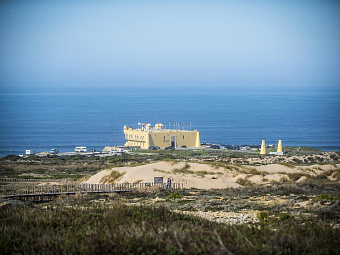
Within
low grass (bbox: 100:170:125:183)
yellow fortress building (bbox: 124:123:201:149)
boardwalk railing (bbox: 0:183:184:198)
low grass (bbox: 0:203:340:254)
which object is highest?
low grass (bbox: 0:203:340:254)

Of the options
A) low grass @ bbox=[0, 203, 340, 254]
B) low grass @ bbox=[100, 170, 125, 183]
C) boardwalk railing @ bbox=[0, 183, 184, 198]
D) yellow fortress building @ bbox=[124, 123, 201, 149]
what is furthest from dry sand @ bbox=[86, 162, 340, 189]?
yellow fortress building @ bbox=[124, 123, 201, 149]

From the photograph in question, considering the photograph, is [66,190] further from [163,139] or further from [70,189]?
[163,139]

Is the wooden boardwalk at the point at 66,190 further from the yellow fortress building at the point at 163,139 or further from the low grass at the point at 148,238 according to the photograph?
the yellow fortress building at the point at 163,139

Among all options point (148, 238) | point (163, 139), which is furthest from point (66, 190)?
point (163, 139)

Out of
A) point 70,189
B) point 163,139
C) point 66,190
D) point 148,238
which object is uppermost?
point 148,238

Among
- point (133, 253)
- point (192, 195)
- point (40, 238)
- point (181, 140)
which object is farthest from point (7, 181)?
point (181, 140)

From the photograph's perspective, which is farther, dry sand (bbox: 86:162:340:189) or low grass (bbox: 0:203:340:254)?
dry sand (bbox: 86:162:340:189)

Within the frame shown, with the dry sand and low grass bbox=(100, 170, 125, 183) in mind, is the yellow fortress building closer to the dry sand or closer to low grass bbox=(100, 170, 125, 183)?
the dry sand

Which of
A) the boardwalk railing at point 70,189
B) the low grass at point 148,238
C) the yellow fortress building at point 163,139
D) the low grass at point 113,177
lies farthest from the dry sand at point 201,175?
the yellow fortress building at point 163,139

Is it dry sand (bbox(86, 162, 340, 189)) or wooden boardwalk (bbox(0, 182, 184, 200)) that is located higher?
wooden boardwalk (bbox(0, 182, 184, 200))

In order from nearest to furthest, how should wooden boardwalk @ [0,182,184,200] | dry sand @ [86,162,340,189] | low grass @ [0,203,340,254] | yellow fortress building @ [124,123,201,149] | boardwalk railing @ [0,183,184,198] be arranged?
low grass @ [0,203,340,254] < wooden boardwalk @ [0,182,184,200] < boardwalk railing @ [0,183,184,198] < dry sand @ [86,162,340,189] < yellow fortress building @ [124,123,201,149]

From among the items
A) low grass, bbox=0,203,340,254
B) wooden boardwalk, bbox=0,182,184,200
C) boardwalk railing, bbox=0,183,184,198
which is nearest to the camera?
low grass, bbox=0,203,340,254
